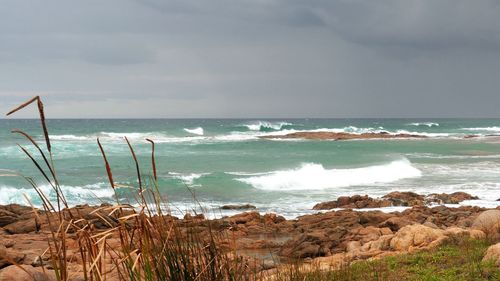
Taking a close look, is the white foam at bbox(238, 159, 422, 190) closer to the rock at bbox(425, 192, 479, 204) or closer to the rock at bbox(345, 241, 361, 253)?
the rock at bbox(425, 192, 479, 204)

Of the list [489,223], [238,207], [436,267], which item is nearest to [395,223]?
[489,223]

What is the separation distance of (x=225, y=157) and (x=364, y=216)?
26190 mm

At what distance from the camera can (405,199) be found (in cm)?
2114

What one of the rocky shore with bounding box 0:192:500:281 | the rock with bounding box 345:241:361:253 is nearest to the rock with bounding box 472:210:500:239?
the rocky shore with bounding box 0:192:500:281

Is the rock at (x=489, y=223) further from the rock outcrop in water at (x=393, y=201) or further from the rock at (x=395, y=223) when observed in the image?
the rock outcrop in water at (x=393, y=201)

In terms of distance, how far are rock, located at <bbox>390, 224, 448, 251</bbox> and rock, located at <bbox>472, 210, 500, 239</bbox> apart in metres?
1.04

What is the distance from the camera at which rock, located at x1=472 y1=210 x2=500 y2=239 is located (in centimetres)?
1120

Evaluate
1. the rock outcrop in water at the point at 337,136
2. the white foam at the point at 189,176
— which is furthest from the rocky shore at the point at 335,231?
the rock outcrop in water at the point at 337,136

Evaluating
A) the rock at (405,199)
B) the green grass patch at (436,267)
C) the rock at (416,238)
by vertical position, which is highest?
the green grass patch at (436,267)

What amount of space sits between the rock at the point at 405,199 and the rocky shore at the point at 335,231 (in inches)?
1.5

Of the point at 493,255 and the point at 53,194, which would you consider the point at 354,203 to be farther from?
the point at 53,194

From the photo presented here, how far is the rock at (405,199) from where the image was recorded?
20.4 metres

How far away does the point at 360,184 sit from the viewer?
27.9 meters

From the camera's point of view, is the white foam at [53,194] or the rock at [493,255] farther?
the white foam at [53,194]
